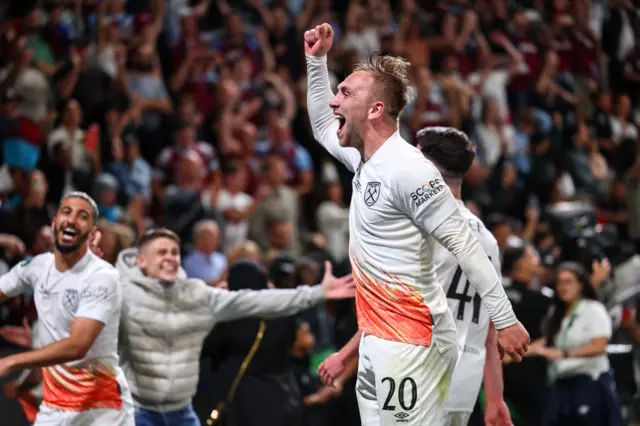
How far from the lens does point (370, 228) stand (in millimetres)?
4676

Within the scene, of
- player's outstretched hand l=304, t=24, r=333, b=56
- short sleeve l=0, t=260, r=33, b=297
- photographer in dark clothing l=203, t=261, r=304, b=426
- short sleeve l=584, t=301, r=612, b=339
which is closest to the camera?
player's outstretched hand l=304, t=24, r=333, b=56

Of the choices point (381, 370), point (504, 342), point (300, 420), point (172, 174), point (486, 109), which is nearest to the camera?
point (504, 342)

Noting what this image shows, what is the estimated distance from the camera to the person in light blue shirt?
1059 cm

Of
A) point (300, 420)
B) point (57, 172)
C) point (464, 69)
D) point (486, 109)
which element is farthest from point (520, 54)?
point (300, 420)

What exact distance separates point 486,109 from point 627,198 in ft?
7.95

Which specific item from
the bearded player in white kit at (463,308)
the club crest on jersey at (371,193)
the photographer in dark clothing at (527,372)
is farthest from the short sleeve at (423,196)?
the photographer in dark clothing at (527,372)

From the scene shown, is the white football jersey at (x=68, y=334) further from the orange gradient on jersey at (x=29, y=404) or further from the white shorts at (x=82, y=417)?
the orange gradient on jersey at (x=29, y=404)

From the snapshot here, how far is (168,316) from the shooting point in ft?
20.9

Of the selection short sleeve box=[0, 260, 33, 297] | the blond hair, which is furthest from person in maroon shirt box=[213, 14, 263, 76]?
the blond hair

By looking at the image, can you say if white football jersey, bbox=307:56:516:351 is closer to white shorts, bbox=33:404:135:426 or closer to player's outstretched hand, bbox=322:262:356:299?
player's outstretched hand, bbox=322:262:356:299

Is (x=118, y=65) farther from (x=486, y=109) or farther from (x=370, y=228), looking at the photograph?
(x=370, y=228)

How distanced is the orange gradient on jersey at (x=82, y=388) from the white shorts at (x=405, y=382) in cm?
167

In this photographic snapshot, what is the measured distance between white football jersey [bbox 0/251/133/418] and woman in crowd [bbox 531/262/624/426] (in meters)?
3.96

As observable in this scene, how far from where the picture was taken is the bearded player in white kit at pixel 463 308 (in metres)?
5.47
